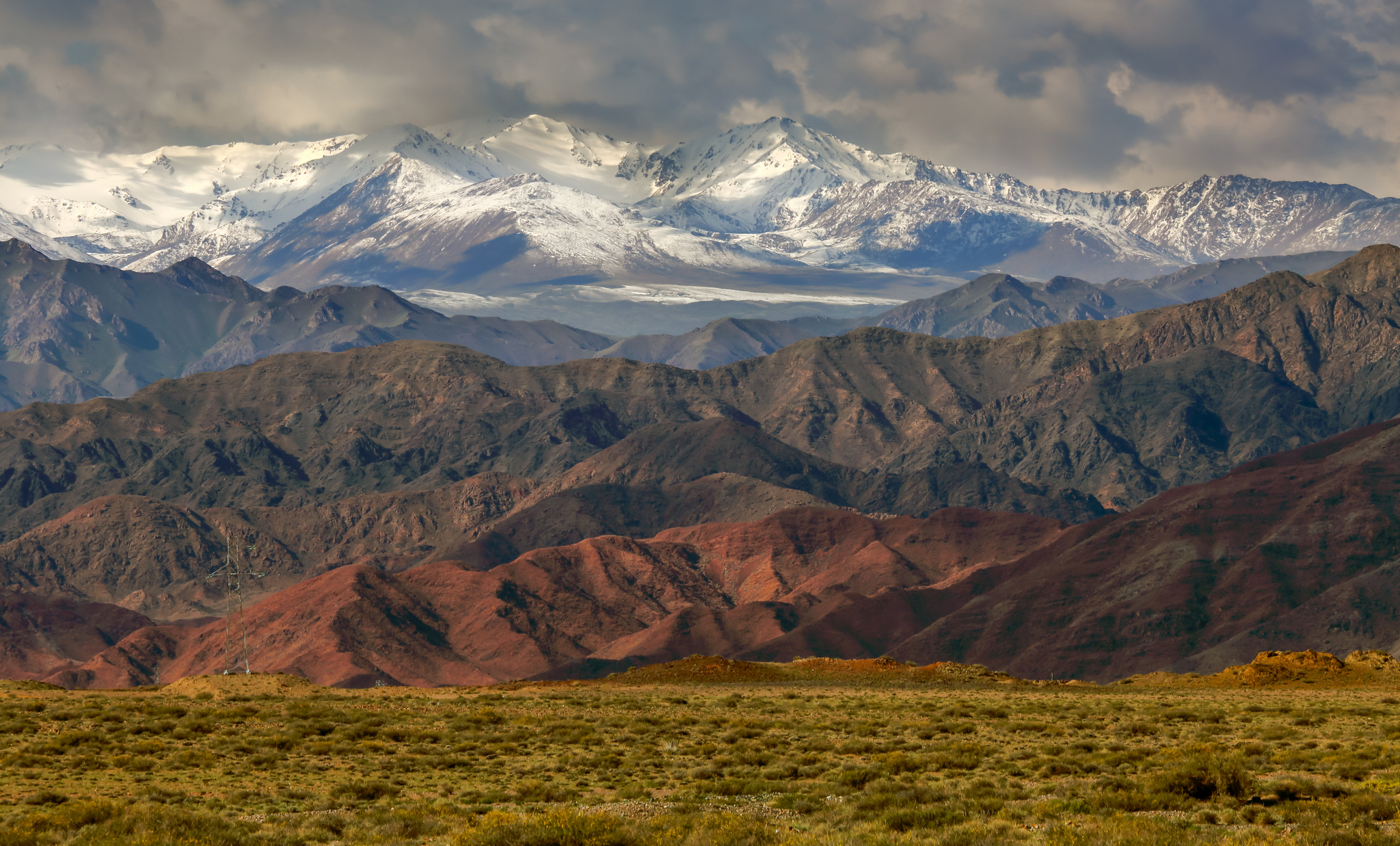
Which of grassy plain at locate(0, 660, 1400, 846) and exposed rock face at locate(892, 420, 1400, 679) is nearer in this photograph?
grassy plain at locate(0, 660, 1400, 846)

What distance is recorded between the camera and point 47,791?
3441 centimetres

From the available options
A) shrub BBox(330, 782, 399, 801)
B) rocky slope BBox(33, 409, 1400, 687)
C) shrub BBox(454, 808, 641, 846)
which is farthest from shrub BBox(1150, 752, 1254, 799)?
rocky slope BBox(33, 409, 1400, 687)

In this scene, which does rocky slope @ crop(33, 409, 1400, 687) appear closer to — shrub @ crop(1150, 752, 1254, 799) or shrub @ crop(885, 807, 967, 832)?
shrub @ crop(1150, 752, 1254, 799)

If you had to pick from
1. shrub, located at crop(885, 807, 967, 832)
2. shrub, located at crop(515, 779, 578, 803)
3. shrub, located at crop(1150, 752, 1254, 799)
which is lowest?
shrub, located at crop(515, 779, 578, 803)

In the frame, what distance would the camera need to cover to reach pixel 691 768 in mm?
39031

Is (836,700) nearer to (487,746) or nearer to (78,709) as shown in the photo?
(487,746)

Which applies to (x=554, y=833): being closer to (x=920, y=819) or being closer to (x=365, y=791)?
(x=920, y=819)

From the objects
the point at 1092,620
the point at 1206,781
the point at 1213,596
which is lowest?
the point at 1206,781

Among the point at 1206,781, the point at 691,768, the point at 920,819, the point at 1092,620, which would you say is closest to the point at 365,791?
the point at 691,768

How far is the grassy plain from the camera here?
28.8 meters

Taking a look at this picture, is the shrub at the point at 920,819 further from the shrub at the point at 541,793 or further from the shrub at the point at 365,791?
the shrub at the point at 365,791

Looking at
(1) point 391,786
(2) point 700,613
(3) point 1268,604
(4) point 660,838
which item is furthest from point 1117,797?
(2) point 700,613

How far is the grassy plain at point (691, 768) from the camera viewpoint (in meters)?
28.8

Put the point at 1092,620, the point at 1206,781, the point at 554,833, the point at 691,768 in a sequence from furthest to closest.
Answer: the point at 1092,620 → the point at 691,768 → the point at 1206,781 → the point at 554,833
